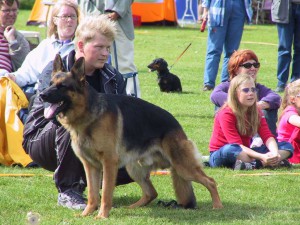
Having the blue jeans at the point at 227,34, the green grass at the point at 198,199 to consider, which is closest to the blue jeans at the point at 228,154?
the green grass at the point at 198,199

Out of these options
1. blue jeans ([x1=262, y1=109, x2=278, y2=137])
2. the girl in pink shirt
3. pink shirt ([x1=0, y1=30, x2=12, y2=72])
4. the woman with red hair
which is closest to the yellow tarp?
pink shirt ([x1=0, y1=30, x2=12, y2=72])

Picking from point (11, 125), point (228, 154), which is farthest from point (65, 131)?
point (228, 154)

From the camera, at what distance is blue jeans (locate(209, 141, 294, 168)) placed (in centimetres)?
708

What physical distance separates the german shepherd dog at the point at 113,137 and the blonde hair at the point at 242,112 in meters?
1.63

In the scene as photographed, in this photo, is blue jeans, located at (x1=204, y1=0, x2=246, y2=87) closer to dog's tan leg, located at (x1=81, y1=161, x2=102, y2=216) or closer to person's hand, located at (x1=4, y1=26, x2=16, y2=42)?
person's hand, located at (x1=4, y1=26, x2=16, y2=42)

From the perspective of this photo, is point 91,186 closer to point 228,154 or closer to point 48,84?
point 48,84

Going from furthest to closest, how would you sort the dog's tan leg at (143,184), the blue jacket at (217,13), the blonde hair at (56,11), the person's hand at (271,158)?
the blue jacket at (217,13) → the blonde hair at (56,11) → the person's hand at (271,158) → the dog's tan leg at (143,184)

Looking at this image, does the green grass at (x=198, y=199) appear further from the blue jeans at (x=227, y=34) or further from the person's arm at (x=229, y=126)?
the blue jeans at (x=227, y=34)

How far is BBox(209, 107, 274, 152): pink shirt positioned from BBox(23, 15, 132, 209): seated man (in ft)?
4.82

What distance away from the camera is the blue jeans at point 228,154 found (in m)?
7.08

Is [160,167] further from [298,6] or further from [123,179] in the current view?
[298,6]

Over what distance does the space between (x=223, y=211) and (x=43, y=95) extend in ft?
5.20

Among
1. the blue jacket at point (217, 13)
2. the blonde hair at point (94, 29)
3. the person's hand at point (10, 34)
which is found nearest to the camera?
the blonde hair at point (94, 29)

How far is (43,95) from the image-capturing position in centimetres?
488
